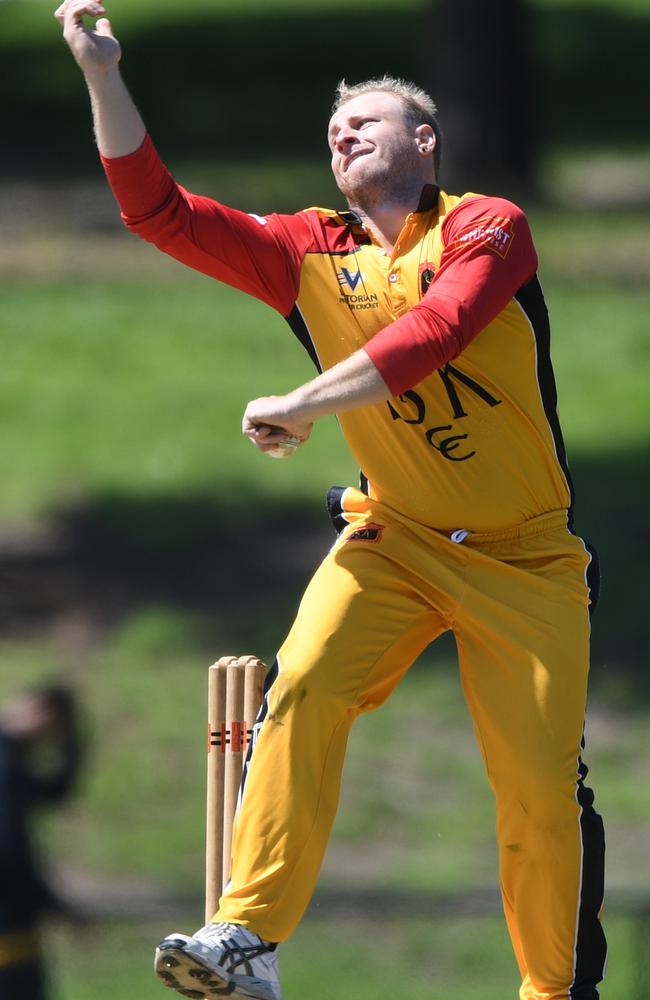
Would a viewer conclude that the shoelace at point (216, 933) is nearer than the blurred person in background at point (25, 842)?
Yes

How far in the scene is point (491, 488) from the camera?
4.71 m

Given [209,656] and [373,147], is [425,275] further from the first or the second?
[209,656]

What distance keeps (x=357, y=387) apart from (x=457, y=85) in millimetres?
13657

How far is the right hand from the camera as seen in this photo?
4.50 metres

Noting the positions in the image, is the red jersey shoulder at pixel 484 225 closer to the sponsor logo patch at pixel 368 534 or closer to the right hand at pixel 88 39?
the sponsor logo patch at pixel 368 534

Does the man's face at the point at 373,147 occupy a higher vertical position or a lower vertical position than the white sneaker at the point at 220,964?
higher

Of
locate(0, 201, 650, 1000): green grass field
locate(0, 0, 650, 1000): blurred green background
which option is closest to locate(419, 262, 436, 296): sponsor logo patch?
locate(0, 201, 650, 1000): green grass field

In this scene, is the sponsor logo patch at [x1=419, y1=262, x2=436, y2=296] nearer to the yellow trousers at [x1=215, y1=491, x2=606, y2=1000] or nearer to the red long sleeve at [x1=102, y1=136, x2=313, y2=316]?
the red long sleeve at [x1=102, y1=136, x2=313, y2=316]

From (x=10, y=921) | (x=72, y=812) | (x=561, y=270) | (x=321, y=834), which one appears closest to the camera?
(x=321, y=834)

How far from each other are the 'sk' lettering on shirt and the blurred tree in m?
12.4

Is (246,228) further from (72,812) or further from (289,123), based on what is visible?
(289,123)

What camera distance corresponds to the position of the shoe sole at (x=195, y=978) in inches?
169

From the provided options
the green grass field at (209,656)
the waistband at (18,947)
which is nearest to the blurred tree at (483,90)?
the green grass field at (209,656)

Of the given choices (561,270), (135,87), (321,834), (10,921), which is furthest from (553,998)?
(135,87)
